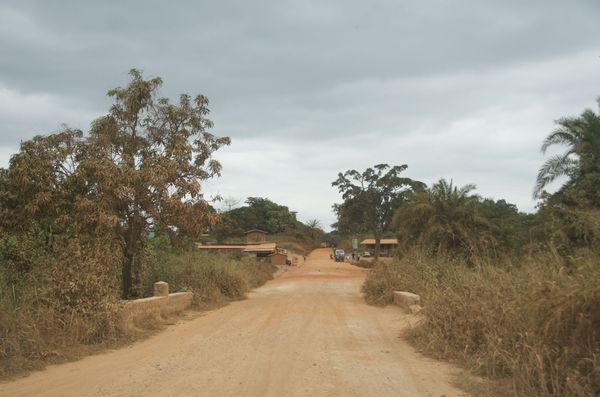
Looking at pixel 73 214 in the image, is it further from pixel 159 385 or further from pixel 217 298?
pixel 159 385

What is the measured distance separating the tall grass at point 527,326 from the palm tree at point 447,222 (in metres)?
12.6

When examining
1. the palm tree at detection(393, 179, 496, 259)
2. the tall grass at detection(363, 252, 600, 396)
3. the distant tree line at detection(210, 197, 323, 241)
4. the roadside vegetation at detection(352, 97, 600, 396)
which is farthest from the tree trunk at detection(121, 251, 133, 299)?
the distant tree line at detection(210, 197, 323, 241)

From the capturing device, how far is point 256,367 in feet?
26.9

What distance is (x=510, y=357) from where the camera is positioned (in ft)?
22.6

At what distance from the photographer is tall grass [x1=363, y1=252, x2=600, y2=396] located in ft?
18.7

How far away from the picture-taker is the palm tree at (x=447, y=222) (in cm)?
2306

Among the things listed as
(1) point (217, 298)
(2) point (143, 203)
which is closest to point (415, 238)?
(1) point (217, 298)

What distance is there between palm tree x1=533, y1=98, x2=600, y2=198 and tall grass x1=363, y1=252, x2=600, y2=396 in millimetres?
13190

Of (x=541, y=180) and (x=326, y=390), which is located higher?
(x=541, y=180)

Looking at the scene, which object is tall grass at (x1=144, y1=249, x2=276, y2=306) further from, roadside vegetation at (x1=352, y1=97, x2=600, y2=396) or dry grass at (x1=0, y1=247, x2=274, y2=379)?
roadside vegetation at (x1=352, y1=97, x2=600, y2=396)

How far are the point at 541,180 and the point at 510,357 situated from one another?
17572 millimetres

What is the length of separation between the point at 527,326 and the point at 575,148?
57.4 feet

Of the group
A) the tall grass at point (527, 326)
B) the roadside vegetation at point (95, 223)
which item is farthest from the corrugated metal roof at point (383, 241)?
the tall grass at point (527, 326)

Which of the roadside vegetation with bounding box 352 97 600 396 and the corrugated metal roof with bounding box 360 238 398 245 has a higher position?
the corrugated metal roof with bounding box 360 238 398 245
